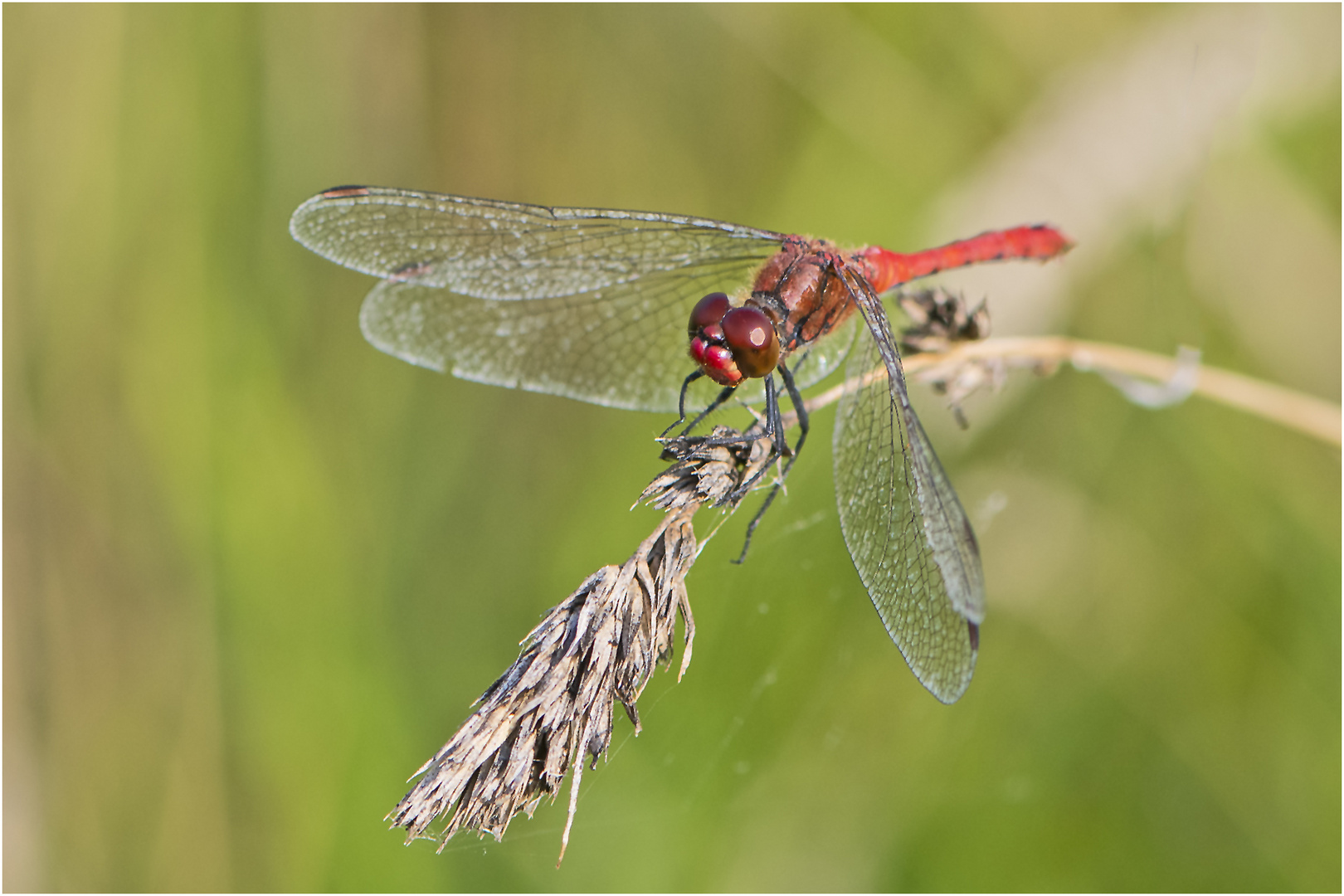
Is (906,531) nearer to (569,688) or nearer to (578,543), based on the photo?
(569,688)

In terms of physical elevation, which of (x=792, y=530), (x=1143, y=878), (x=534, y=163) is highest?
(x=534, y=163)

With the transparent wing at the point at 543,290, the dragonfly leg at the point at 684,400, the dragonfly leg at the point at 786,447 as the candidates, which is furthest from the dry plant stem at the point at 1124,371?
the transparent wing at the point at 543,290

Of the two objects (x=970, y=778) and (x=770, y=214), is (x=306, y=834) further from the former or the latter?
(x=770, y=214)

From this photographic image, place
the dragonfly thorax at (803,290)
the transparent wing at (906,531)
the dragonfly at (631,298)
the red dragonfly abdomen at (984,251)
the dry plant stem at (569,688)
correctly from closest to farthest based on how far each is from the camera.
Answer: the dry plant stem at (569,688)
the transparent wing at (906,531)
the dragonfly at (631,298)
the dragonfly thorax at (803,290)
the red dragonfly abdomen at (984,251)

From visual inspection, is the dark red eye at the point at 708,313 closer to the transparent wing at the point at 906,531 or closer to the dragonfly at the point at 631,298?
the dragonfly at the point at 631,298

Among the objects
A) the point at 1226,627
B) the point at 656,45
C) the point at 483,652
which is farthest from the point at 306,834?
the point at 656,45

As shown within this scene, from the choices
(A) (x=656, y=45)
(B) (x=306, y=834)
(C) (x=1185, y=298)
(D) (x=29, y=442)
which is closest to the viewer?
(B) (x=306, y=834)
